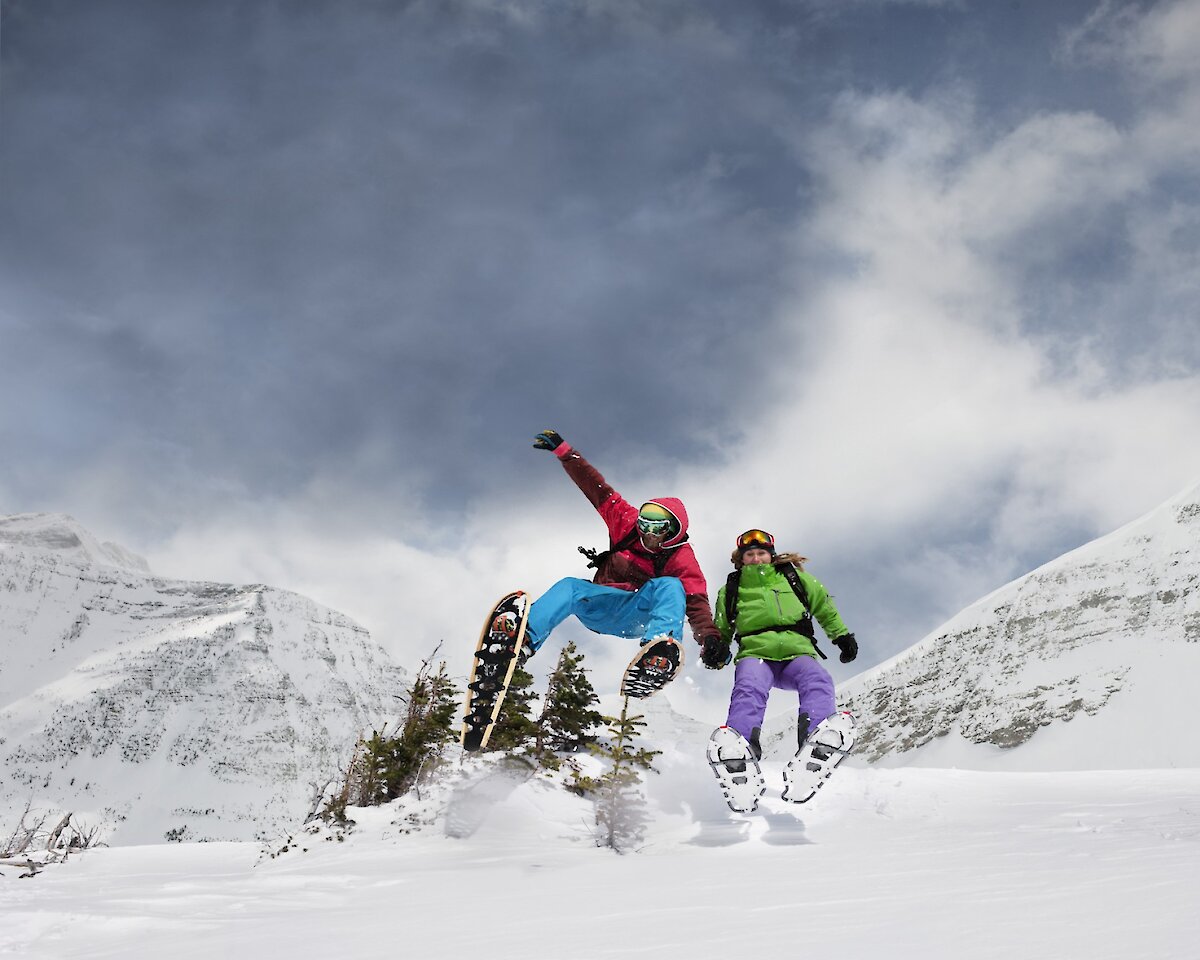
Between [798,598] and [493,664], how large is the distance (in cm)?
A: 238

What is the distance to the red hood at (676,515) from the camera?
6574 mm

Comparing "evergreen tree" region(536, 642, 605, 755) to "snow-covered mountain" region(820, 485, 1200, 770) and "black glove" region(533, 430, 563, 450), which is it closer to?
"black glove" region(533, 430, 563, 450)

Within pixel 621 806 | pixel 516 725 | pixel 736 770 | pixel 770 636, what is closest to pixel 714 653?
pixel 770 636

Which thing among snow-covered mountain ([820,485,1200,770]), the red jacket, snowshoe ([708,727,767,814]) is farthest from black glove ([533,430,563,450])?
snow-covered mountain ([820,485,1200,770])

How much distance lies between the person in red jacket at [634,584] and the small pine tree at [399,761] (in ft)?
9.16

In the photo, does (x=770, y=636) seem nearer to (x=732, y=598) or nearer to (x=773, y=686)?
(x=773, y=686)

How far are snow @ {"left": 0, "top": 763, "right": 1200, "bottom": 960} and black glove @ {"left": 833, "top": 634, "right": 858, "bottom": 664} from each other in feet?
4.06

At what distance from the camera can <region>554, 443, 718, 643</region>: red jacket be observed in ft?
20.5

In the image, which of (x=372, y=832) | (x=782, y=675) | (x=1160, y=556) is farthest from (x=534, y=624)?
(x=1160, y=556)

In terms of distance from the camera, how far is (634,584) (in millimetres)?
6609

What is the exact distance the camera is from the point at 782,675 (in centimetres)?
593

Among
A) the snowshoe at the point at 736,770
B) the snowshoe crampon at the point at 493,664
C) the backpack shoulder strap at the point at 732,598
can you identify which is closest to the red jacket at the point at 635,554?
the backpack shoulder strap at the point at 732,598

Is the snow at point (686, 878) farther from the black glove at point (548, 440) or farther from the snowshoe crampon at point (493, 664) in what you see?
the black glove at point (548, 440)

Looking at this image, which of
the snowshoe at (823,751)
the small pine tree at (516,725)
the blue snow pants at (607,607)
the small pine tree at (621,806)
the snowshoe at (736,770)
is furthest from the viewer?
the small pine tree at (516,725)
